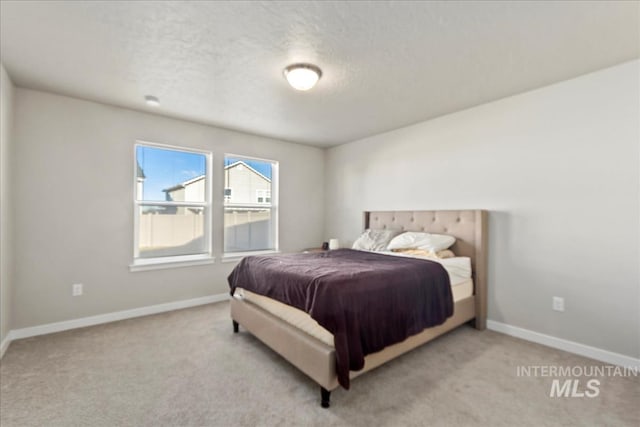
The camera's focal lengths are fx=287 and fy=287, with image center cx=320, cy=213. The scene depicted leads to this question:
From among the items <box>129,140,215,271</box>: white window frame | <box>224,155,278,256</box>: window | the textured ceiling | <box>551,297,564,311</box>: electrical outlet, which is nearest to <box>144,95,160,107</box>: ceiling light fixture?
the textured ceiling

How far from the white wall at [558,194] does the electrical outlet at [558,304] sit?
0.14ft

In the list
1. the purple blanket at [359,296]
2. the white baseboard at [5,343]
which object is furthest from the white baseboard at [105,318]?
the purple blanket at [359,296]

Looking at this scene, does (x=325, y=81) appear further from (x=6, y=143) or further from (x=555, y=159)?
(x=6, y=143)

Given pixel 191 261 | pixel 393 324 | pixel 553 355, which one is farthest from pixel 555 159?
pixel 191 261

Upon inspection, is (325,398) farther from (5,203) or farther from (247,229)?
(5,203)

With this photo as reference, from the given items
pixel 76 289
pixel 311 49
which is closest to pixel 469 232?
pixel 311 49

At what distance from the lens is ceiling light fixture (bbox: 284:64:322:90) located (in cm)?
240

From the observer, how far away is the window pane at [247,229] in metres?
4.31

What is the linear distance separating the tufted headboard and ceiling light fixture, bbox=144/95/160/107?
334cm

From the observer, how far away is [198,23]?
188 cm

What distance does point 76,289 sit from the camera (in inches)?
123

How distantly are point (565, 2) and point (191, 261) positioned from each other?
4.27m

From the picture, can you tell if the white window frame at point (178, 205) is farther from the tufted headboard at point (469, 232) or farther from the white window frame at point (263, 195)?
the tufted headboard at point (469, 232)

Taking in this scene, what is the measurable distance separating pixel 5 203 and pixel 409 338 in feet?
12.2
